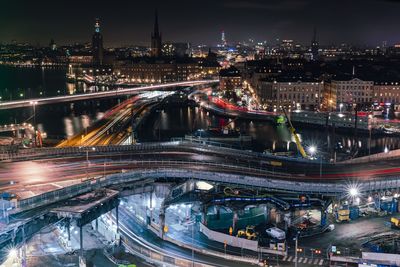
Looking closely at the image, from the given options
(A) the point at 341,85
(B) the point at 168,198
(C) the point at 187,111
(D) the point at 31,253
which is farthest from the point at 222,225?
(C) the point at 187,111

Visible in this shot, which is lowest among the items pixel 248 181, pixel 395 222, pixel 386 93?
pixel 395 222

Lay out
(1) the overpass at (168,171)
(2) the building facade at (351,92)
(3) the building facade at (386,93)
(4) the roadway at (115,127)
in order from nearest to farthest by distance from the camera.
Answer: (1) the overpass at (168,171) → (4) the roadway at (115,127) → (2) the building facade at (351,92) → (3) the building facade at (386,93)

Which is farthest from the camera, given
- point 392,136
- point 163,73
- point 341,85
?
point 163,73

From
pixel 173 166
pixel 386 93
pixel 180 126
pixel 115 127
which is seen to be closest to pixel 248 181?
pixel 173 166

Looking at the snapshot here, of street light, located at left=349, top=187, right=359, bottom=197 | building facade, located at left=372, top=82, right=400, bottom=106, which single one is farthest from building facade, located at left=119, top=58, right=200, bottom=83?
street light, located at left=349, top=187, right=359, bottom=197

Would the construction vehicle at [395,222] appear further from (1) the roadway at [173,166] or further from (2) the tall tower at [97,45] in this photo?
(2) the tall tower at [97,45]

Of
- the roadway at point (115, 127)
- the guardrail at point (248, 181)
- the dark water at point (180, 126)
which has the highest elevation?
the guardrail at point (248, 181)

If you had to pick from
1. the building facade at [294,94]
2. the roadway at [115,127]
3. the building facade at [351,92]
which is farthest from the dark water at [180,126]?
the building facade at [351,92]

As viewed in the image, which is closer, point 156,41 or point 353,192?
point 353,192

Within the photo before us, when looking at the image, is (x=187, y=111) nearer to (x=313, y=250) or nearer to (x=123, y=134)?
(x=123, y=134)

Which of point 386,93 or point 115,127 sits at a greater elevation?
point 386,93

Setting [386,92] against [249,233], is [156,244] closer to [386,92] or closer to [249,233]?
[249,233]
